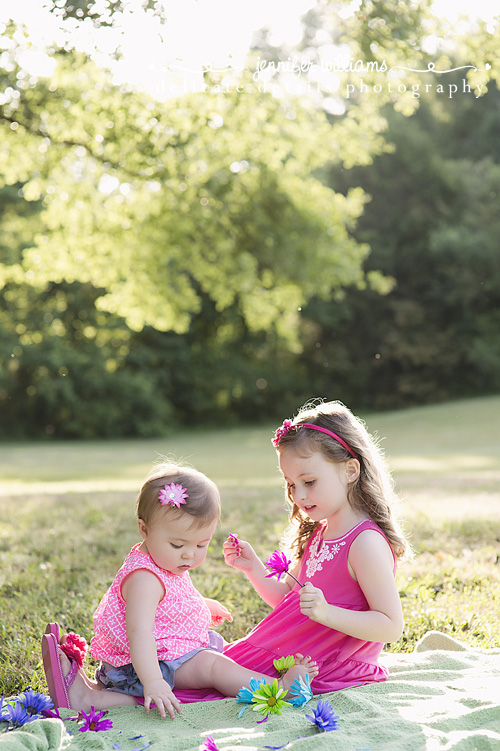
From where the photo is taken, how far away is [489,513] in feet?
20.1

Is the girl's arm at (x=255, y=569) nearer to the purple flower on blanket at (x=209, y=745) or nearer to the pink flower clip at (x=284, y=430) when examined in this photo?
the pink flower clip at (x=284, y=430)

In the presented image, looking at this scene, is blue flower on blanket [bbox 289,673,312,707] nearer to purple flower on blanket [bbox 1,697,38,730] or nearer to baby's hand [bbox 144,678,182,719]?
baby's hand [bbox 144,678,182,719]

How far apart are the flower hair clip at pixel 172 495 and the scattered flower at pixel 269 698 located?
2.15ft

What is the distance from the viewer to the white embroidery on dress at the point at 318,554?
2.76 metres

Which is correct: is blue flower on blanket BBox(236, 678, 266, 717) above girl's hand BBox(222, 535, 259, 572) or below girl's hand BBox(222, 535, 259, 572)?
below

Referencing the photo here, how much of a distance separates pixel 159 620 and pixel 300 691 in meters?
0.55

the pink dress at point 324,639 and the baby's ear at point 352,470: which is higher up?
the baby's ear at point 352,470

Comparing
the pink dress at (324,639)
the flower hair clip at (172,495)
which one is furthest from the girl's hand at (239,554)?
the flower hair clip at (172,495)

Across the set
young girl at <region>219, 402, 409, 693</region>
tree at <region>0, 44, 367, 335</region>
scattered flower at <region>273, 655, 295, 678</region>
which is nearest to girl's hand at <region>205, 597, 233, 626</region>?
young girl at <region>219, 402, 409, 693</region>

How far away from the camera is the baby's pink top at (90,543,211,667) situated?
2.66 meters

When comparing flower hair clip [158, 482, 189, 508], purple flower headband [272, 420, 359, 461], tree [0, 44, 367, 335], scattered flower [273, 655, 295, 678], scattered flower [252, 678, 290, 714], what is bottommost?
scattered flower [252, 678, 290, 714]

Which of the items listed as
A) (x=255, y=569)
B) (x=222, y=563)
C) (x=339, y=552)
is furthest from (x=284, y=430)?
(x=222, y=563)

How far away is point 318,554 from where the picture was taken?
9.29 ft

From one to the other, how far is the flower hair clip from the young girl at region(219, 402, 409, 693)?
1.31 feet
